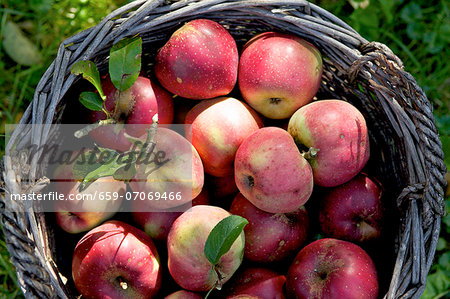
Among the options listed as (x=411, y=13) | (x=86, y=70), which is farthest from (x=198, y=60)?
(x=411, y=13)

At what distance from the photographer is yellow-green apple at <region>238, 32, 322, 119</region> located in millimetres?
1363

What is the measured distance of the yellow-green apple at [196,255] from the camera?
1215 millimetres

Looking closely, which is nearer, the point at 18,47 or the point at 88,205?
the point at 88,205

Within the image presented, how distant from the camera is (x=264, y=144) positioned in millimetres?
1249

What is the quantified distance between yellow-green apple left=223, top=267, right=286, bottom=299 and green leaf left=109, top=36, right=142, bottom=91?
2.27 ft

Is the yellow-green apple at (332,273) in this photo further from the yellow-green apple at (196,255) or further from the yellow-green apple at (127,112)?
the yellow-green apple at (127,112)

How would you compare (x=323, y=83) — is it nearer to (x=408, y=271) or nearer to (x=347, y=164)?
(x=347, y=164)

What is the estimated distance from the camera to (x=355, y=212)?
4.50 ft

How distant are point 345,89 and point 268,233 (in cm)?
56

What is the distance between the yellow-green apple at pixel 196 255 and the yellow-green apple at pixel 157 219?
87 mm

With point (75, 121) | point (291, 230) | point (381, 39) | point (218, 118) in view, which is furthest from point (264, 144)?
point (381, 39)

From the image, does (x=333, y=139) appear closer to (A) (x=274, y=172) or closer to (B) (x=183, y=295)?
(A) (x=274, y=172)

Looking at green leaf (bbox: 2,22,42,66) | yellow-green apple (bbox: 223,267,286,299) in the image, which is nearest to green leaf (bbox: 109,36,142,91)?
yellow-green apple (bbox: 223,267,286,299)

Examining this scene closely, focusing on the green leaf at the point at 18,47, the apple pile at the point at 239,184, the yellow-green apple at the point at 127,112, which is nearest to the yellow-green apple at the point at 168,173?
the apple pile at the point at 239,184
